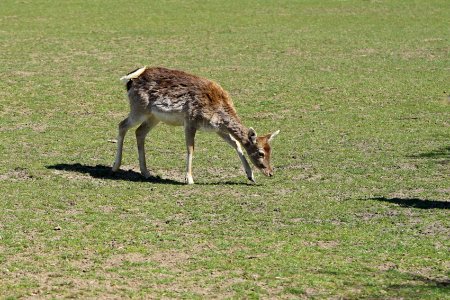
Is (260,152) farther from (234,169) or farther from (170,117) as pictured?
(170,117)

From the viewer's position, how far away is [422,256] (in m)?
10.5

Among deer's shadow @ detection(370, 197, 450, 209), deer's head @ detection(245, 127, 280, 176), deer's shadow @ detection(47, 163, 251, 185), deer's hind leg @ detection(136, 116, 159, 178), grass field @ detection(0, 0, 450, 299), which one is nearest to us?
grass field @ detection(0, 0, 450, 299)

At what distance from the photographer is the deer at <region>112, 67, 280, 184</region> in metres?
14.6

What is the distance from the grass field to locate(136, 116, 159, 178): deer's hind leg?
0.16 metres

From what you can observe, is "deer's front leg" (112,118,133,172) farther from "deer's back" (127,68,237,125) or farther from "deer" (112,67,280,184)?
"deer's back" (127,68,237,125)

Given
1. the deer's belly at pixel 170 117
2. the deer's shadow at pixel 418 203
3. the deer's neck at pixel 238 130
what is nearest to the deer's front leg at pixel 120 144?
the deer's belly at pixel 170 117

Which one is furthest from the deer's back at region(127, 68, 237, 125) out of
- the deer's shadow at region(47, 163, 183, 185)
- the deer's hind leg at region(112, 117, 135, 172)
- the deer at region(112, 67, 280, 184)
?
the deer's shadow at region(47, 163, 183, 185)

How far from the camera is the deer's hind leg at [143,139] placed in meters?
14.9

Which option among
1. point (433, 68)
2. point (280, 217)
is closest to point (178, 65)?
point (433, 68)

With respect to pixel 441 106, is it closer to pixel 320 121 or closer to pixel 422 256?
pixel 320 121

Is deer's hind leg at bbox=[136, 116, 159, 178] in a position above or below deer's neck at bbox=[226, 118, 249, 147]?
below

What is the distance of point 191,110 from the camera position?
14.6 m

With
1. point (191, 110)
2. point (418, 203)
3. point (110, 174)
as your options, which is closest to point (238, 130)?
point (191, 110)

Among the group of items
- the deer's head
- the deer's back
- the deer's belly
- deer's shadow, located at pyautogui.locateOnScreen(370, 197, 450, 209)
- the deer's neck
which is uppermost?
the deer's back
